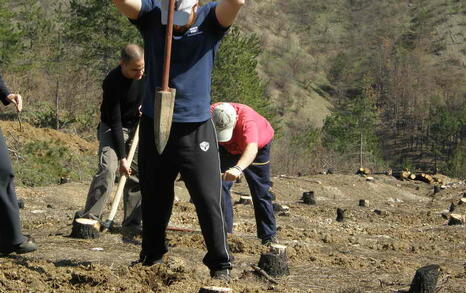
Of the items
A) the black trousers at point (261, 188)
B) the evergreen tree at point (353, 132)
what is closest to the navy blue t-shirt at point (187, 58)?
the black trousers at point (261, 188)

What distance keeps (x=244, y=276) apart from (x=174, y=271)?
927 millimetres

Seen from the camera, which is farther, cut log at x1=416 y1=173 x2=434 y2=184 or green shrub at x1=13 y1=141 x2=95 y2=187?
cut log at x1=416 y1=173 x2=434 y2=184

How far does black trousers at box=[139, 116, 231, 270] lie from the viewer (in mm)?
3918

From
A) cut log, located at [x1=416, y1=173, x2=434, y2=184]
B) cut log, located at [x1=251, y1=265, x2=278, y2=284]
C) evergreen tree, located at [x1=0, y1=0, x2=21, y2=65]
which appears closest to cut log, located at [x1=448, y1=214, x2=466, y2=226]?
cut log, located at [x1=251, y1=265, x2=278, y2=284]

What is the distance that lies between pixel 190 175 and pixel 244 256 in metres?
2.39

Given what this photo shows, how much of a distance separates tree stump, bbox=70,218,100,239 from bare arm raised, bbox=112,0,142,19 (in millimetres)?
2571

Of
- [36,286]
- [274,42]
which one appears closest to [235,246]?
[36,286]

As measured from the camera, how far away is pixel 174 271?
4285 millimetres

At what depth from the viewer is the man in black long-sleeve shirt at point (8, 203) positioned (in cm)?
441

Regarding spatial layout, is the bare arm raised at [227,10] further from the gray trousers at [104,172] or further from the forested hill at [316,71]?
the forested hill at [316,71]

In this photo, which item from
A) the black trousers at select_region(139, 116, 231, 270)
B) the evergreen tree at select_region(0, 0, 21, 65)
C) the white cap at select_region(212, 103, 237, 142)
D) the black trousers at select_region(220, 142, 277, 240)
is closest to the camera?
the black trousers at select_region(139, 116, 231, 270)

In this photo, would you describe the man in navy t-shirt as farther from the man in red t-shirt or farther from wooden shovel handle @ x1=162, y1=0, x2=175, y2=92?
the man in red t-shirt

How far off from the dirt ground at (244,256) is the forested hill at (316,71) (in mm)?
16489

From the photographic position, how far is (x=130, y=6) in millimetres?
3789
